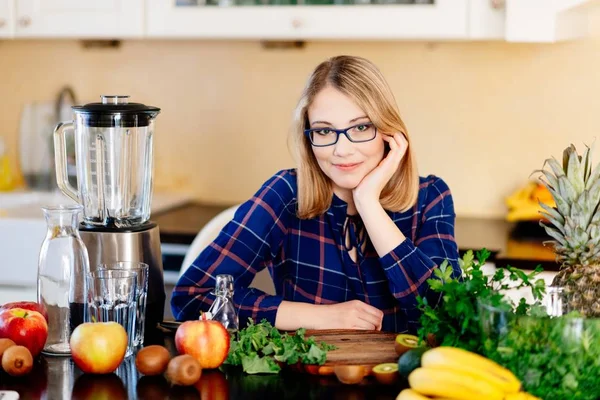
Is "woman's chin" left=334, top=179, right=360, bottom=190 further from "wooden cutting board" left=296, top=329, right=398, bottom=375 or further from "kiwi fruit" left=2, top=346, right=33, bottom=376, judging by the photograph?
"kiwi fruit" left=2, top=346, right=33, bottom=376

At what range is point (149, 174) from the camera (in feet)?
6.12

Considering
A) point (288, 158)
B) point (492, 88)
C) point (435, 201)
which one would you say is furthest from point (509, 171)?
point (435, 201)

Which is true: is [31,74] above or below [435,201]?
above

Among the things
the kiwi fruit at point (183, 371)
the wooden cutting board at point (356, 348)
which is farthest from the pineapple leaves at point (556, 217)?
the kiwi fruit at point (183, 371)

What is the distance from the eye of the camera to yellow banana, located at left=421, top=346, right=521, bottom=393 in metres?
1.22

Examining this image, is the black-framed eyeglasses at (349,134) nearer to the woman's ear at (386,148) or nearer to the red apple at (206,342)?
the woman's ear at (386,148)

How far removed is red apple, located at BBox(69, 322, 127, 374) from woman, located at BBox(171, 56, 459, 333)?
479mm

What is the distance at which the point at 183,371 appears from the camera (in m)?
1.38

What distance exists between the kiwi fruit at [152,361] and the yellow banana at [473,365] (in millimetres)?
420

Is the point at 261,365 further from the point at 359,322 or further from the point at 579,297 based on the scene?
the point at 579,297

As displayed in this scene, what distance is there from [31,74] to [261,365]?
8.24 feet

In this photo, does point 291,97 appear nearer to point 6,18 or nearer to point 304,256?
point 6,18

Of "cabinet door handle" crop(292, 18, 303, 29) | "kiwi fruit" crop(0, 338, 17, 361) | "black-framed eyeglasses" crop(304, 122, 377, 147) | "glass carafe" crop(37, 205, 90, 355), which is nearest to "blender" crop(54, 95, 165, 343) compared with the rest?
"glass carafe" crop(37, 205, 90, 355)

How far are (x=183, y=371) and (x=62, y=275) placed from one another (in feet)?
1.14
